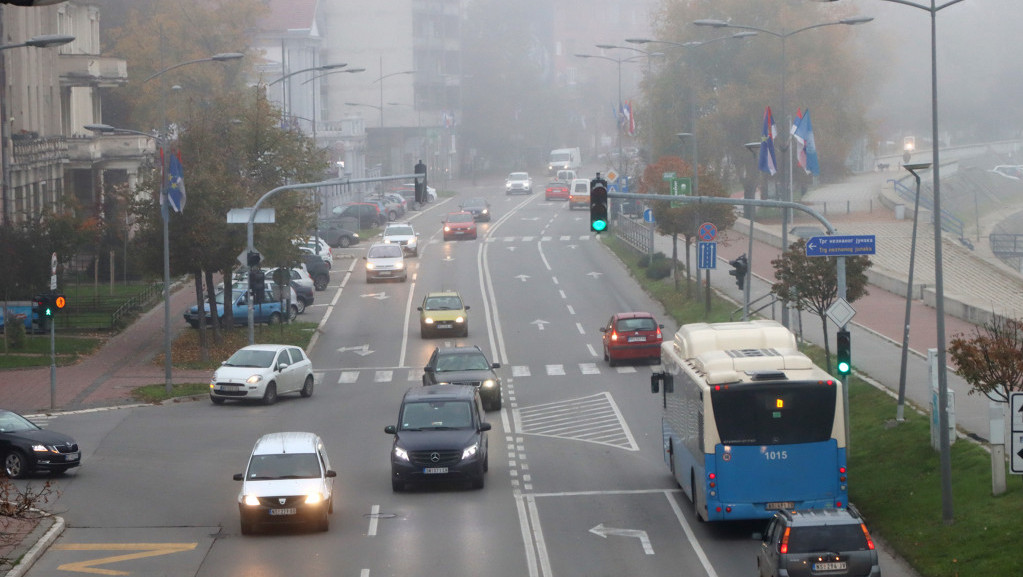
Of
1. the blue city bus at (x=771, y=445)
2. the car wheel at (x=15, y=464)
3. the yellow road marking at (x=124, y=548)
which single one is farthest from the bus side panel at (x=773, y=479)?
the car wheel at (x=15, y=464)

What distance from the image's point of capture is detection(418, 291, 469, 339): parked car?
43656 millimetres

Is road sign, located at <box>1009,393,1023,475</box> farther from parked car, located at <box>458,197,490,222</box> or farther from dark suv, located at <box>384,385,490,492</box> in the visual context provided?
parked car, located at <box>458,197,490,222</box>

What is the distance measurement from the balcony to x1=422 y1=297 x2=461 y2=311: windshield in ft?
83.9

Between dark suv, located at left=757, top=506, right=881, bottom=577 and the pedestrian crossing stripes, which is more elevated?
dark suv, located at left=757, top=506, right=881, bottom=577

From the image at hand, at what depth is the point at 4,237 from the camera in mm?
39281

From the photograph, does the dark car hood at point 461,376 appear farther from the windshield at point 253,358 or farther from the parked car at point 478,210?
the parked car at point 478,210

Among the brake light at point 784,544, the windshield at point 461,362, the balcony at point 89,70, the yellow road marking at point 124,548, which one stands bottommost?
the yellow road marking at point 124,548

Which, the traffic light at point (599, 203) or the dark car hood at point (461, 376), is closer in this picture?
the traffic light at point (599, 203)

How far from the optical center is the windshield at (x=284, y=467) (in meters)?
19.8

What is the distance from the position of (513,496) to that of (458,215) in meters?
51.7

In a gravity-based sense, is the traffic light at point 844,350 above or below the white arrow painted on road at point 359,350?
above

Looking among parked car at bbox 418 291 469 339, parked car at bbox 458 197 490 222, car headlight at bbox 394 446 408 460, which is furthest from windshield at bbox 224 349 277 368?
parked car at bbox 458 197 490 222

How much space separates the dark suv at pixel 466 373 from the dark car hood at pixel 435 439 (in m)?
7.38

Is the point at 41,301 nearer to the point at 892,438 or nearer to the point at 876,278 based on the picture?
the point at 892,438
